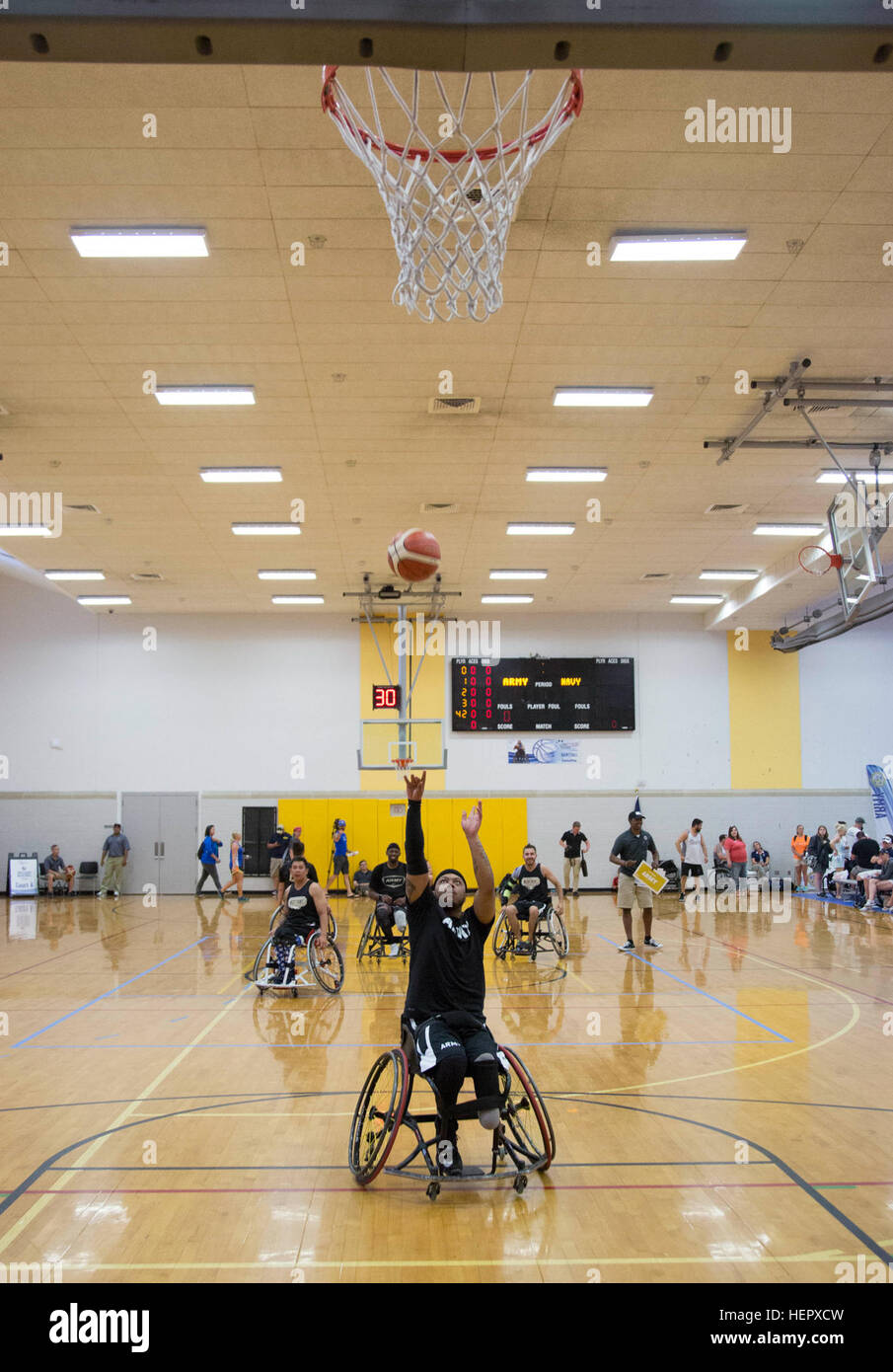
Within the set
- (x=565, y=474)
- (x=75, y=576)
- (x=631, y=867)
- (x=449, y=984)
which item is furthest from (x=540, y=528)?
(x=449, y=984)

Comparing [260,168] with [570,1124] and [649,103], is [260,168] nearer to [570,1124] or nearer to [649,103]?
[649,103]

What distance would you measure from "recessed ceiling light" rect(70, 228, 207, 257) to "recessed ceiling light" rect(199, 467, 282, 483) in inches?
184

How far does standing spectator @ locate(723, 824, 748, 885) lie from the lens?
1991 centimetres

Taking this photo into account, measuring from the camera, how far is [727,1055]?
731cm

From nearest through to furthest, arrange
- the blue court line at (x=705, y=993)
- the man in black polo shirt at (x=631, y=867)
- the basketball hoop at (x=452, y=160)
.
→ the basketball hoop at (x=452, y=160) < the blue court line at (x=705, y=993) < the man in black polo shirt at (x=631, y=867)

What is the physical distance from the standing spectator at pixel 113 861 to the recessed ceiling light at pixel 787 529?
1313 cm

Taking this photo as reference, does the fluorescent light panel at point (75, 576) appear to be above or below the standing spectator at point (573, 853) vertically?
above

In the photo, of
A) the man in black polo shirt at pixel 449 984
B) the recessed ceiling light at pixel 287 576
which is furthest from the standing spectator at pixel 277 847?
the man in black polo shirt at pixel 449 984

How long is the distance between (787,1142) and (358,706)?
16.1 metres

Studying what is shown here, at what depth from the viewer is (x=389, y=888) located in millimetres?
11711

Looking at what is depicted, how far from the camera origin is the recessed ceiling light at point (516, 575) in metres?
17.5

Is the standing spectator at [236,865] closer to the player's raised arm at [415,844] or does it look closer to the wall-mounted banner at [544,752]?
the wall-mounted banner at [544,752]

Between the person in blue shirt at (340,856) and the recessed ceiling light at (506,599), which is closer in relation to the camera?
the recessed ceiling light at (506,599)

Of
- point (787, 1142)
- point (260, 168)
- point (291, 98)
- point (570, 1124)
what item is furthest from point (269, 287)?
point (787, 1142)
